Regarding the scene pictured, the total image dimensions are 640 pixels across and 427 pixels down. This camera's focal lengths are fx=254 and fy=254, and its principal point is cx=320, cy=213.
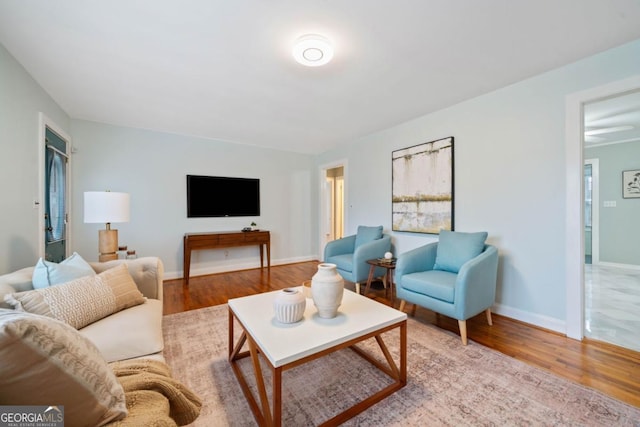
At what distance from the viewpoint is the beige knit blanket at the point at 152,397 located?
77cm

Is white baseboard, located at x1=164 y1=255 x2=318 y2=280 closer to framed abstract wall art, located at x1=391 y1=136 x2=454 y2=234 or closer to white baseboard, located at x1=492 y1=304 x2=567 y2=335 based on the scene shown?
framed abstract wall art, located at x1=391 y1=136 x2=454 y2=234

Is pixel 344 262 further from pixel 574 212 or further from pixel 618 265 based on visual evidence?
pixel 618 265

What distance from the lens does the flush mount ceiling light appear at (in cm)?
175

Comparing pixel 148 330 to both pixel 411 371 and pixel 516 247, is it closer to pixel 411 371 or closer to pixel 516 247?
pixel 411 371

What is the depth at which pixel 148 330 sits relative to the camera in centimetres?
140

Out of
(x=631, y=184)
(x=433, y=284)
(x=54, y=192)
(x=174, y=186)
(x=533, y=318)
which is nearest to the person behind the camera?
(x=433, y=284)

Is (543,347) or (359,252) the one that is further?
(359,252)

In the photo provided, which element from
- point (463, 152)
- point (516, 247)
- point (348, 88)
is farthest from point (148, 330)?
point (463, 152)

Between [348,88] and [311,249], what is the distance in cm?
356

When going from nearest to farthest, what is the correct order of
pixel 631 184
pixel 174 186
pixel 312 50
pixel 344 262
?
pixel 312 50 < pixel 344 262 < pixel 174 186 < pixel 631 184

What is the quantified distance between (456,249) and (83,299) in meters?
2.90

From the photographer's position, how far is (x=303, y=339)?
1.30 m

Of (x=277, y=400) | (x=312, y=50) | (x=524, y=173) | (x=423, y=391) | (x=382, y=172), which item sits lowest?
(x=423, y=391)

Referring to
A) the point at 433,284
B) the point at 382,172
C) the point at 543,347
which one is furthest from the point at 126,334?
the point at 382,172
